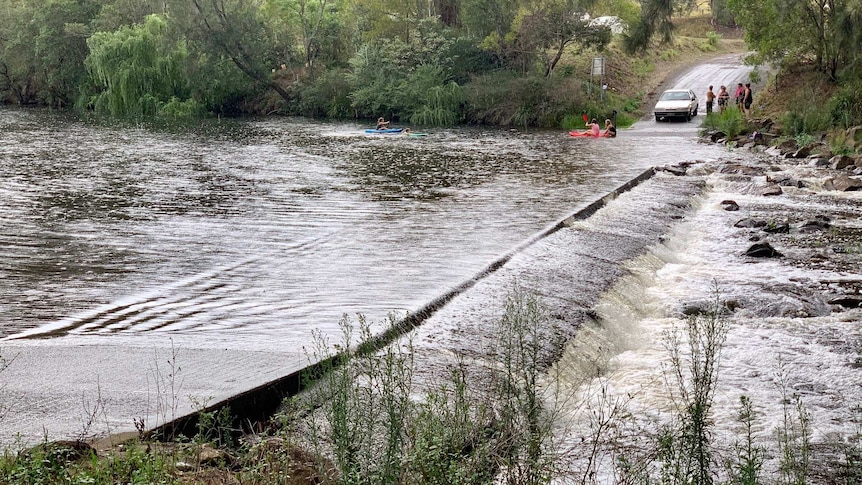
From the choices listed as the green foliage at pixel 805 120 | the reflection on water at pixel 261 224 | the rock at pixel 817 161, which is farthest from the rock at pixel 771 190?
the green foliage at pixel 805 120

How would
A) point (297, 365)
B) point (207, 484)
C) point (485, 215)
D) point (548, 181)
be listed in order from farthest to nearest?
point (548, 181) < point (485, 215) < point (297, 365) < point (207, 484)

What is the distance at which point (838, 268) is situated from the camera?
13.3 metres

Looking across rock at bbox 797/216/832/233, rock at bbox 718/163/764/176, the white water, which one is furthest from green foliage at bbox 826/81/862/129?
the white water

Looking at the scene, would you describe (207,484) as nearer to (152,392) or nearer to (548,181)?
(152,392)

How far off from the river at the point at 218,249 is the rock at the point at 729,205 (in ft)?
8.97

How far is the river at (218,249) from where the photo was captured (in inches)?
300

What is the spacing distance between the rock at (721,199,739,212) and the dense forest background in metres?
22.3

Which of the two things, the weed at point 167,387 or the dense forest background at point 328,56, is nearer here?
the weed at point 167,387

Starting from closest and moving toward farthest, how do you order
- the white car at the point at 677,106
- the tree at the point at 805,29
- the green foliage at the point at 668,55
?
1. the tree at the point at 805,29
2. the white car at the point at 677,106
3. the green foliage at the point at 668,55

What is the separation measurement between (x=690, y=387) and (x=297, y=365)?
141 inches

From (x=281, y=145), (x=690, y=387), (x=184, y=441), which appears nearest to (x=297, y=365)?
(x=184, y=441)

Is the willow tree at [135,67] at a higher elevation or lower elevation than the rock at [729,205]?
higher

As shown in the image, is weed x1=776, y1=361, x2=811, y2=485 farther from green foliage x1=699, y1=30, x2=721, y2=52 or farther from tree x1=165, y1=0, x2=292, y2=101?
green foliage x1=699, y1=30, x2=721, y2=52

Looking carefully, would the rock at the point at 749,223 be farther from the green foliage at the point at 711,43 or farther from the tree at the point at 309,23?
the green foliage at the point at 711,43
